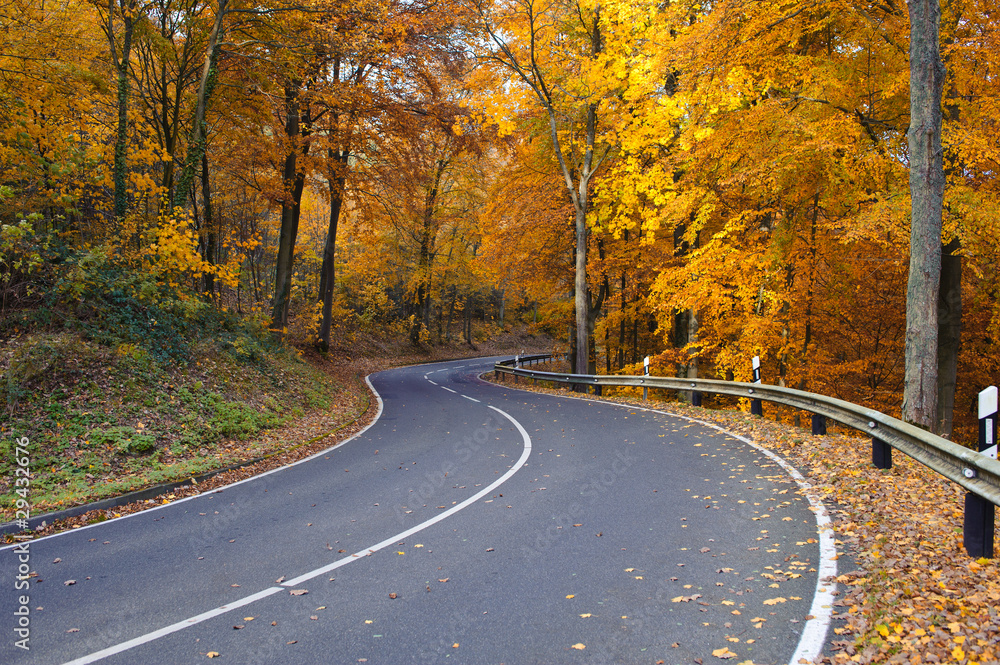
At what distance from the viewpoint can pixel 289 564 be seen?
16.3 feet

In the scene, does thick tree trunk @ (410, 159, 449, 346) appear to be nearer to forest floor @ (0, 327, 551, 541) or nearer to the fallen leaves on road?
forest floor @ (0, 327, 551, 541)

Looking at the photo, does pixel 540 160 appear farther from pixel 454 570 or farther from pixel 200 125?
pixel 454 570

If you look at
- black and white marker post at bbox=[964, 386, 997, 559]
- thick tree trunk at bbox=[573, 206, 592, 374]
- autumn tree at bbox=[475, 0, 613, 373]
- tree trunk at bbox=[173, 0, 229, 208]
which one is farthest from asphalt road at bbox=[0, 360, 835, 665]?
autumn tree at bbox=[475, 0, 613, 373]

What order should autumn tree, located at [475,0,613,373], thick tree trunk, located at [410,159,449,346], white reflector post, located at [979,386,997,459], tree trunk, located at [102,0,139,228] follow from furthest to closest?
1. thick tree trunk, located at [410,159,449,346]
2. autumn tree, located at [475,0,613,373]
3. tree trunk, located at [102,0,139,228]
4. white reflector post, located at [979,386,997,459]

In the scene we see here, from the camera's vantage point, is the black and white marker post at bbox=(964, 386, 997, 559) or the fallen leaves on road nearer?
the fallen leaves on road

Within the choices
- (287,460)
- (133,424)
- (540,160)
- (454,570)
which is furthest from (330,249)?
(454,570)

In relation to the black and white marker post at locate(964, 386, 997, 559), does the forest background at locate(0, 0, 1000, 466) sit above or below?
above

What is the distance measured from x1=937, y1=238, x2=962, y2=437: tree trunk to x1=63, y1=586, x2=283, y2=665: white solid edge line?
12659 millimetres

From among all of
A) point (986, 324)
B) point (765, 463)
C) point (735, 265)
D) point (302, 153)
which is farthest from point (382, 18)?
point (986, 324)

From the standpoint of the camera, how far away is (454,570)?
470 centimetres

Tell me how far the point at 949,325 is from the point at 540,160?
1464 cm

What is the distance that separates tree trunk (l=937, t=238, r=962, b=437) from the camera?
11172mm

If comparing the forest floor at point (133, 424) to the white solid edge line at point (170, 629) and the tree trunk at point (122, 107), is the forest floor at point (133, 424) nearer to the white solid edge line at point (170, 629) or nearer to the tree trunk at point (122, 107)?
the white solid edge line at point (170, 629)

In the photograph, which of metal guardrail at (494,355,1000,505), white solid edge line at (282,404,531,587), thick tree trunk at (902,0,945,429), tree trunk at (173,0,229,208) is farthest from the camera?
Result: tree trunk at (173,0,229,208)
